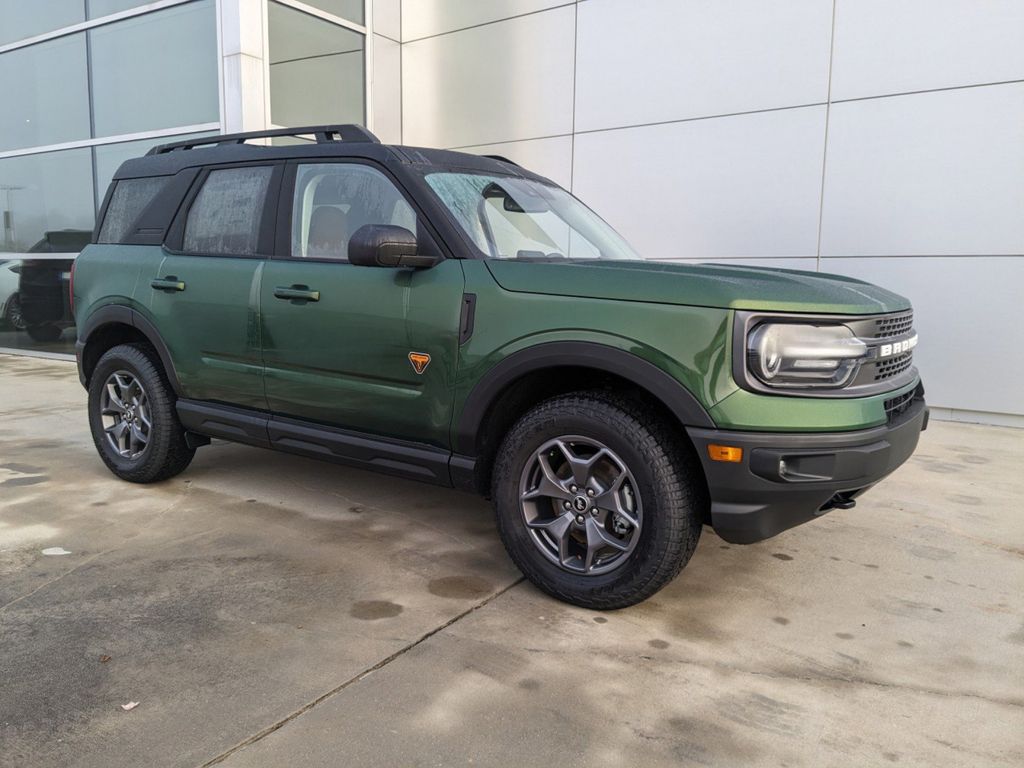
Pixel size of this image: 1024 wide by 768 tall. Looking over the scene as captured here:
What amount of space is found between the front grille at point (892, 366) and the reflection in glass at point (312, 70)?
8.10 metres

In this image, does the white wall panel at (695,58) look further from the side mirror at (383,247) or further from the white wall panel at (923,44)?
the side mirror at (383,247)

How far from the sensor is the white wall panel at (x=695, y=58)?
24.6 ft

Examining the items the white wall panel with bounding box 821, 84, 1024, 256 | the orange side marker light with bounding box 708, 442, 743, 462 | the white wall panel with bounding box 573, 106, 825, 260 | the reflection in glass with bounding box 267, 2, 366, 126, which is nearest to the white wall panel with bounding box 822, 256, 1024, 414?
the white wall panel with bounding box 821, 84, 1024, 256

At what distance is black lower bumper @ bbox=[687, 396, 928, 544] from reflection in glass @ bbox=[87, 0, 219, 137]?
8.79 metres

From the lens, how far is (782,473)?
2627 millimetres

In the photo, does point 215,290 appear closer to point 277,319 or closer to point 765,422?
point 277,319

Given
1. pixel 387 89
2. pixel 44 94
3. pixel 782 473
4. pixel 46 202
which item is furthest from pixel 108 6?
pixel 782 473

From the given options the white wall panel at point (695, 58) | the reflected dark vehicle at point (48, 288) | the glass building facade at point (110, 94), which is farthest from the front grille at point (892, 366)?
the reflected dark vehicle at point (48, 288)

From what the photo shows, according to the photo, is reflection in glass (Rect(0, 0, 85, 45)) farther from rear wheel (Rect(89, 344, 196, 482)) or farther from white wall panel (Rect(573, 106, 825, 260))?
rear wheel (Rect(89, 344, 196, 482))

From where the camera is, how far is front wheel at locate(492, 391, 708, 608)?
9.23 feet

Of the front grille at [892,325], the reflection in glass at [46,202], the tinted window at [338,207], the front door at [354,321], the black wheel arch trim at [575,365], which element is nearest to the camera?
the black wheel arch trim at [575,365]

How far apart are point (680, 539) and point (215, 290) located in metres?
2.70

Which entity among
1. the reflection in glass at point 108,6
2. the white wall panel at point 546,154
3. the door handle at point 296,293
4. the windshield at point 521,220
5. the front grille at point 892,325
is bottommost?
the front grille at point 892,325

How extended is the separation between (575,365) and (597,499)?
1.69ft
